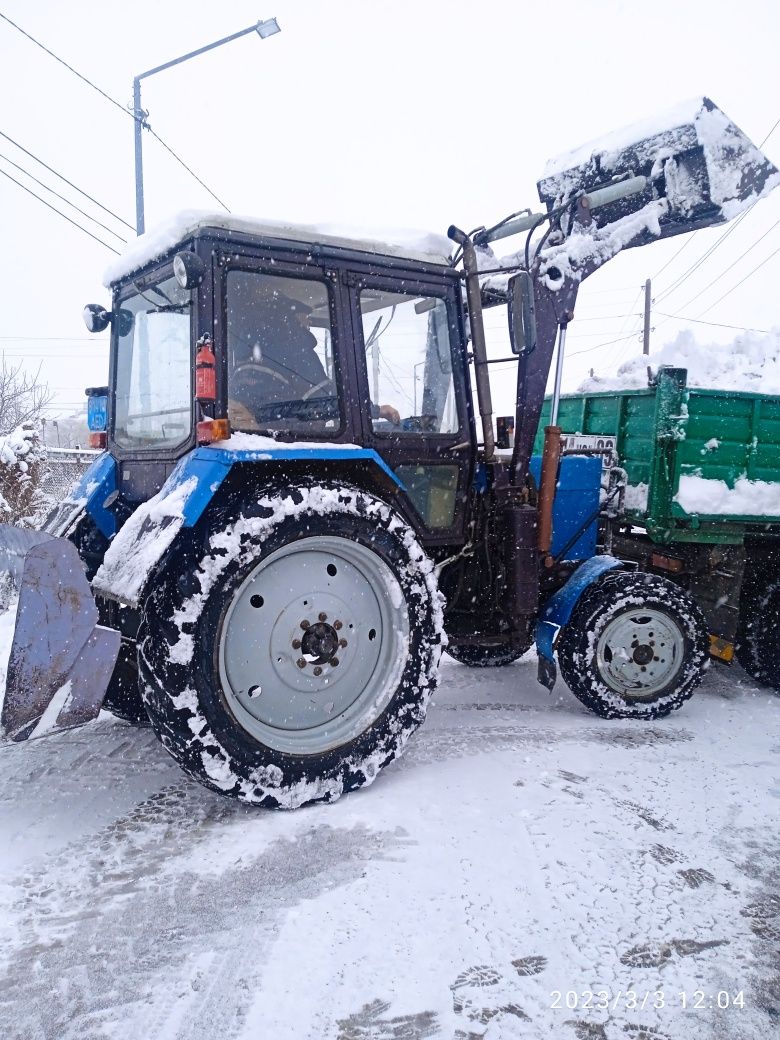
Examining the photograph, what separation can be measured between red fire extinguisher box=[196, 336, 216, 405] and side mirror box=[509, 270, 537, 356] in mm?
1497

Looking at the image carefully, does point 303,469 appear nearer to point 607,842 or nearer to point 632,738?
point 607,842

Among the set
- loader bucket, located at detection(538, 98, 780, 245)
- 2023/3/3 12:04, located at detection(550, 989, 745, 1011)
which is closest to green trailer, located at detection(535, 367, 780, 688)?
loader bucket, located at detection(538, 98, 780, 245)

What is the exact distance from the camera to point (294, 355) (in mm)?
3379

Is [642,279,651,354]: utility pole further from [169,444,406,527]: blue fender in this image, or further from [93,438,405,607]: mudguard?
[93,438,405,607]: mudguard

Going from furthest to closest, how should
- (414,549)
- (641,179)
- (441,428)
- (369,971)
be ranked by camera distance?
1. (641,179)
2. (441,428)
3. (414,549)
4. (369,971)

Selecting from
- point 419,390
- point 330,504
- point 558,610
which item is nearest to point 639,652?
point 558,610

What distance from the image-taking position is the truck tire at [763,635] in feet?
16.8

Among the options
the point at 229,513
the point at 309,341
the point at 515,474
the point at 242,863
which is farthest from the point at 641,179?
the point at 242,863

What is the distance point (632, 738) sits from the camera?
3.97 meters

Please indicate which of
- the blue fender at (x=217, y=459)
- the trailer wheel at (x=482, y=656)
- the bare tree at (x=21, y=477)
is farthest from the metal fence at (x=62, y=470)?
the blue fender at (x=217, y=459)

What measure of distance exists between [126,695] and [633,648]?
2.80m

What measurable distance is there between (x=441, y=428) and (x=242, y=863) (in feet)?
7.36

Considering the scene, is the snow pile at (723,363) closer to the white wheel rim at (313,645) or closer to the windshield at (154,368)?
the white wheel rim at (313,645)

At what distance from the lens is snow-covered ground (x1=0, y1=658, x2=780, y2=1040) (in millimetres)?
1997
